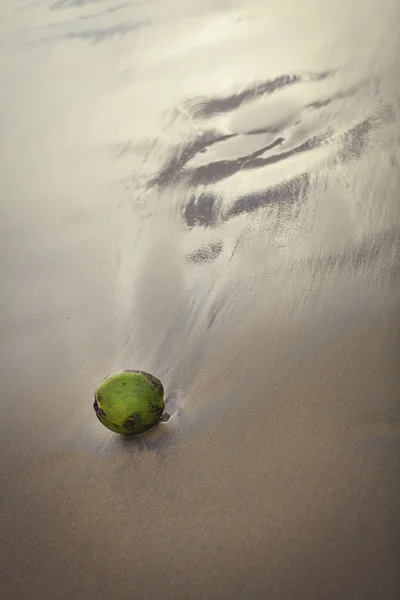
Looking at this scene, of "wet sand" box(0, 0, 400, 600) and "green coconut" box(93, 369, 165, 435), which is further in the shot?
"green coconut" box(93, 369, 165, 435)

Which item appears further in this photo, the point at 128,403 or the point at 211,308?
the point at 211,308

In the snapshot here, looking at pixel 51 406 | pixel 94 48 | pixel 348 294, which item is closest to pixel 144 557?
pixel 51 406

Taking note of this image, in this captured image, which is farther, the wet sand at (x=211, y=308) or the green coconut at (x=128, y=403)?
the green coconut at (x=128, y=403)

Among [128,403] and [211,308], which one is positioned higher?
[128,403]
